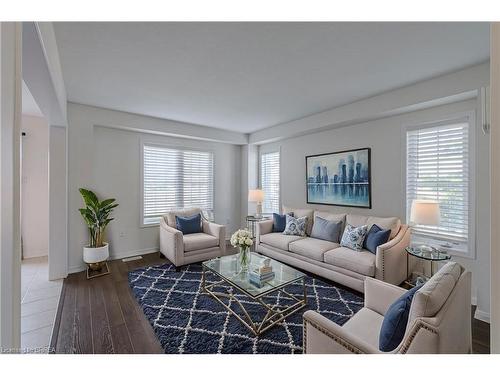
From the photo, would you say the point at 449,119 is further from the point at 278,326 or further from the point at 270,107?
the point at 278,326

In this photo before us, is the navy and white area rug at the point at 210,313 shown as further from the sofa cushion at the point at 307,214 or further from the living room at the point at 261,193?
the sofa cushion at the point at 307,214

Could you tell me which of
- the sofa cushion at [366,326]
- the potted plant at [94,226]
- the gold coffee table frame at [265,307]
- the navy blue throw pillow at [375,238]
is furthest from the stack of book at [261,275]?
the potted plant at [94,226]

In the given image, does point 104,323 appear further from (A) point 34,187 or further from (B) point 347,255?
(A) point 34,187

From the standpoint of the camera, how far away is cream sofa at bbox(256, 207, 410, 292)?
8.83 ft

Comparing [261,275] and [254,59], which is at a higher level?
[254,59]

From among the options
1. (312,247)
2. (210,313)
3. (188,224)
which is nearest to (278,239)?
(312,247)

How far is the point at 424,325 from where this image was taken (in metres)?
1.05

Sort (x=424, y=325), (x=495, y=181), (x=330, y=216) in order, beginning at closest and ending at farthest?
(x=495, y=181), (x=424, y=325), (x=330, y=216)

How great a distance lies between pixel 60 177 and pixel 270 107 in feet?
10.7

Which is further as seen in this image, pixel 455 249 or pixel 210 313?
pixel 455 249

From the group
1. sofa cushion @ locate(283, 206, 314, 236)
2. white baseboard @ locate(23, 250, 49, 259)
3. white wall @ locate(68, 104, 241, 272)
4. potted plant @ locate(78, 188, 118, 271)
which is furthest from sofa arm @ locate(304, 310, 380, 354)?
white baseboard @ locate(23, 250, 49, 259)

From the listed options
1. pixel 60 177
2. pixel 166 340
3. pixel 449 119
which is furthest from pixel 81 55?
pixel 449 119

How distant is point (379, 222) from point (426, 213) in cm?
73

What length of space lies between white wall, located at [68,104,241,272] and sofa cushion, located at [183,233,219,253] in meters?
1.13
